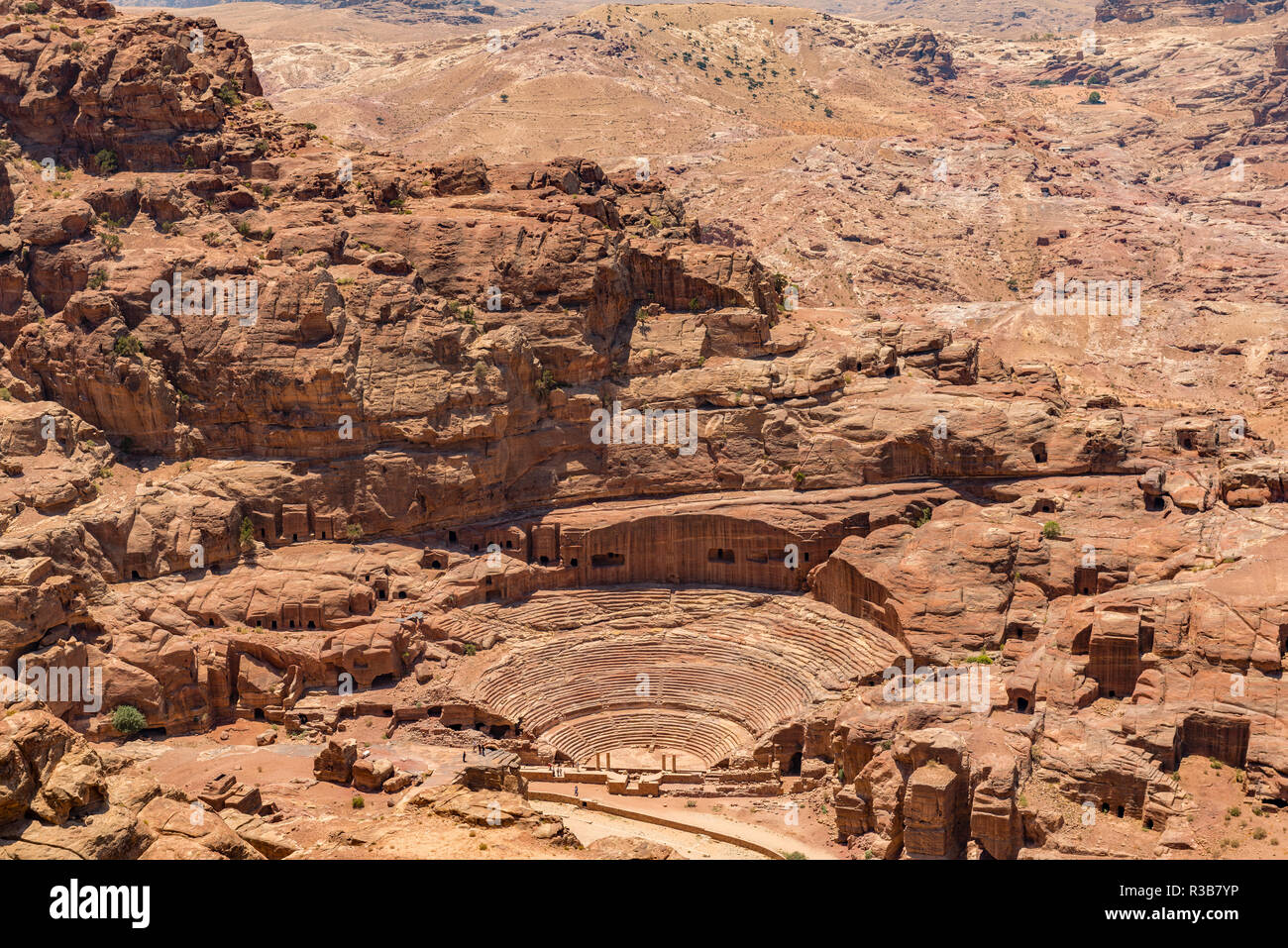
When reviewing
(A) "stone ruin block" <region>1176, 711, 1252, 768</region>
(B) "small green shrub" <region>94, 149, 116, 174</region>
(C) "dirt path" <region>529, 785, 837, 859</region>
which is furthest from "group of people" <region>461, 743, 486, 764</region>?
(B) "small green shrub" <region>94, 149, 116, 174</region>

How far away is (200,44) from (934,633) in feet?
188

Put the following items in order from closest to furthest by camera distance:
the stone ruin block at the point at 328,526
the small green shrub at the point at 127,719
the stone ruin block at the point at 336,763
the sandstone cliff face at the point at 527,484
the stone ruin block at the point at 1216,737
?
the stone ruin block at the point at 1216,737
the stone ruin block at the point at 336,763
the small green shrub at the point at 127,719
the sandstone cliff face at the point at 527,484
the stone ruin block at the point at 328,526

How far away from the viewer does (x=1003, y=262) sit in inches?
4929

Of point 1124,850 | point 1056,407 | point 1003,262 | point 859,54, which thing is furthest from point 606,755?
point 859,54

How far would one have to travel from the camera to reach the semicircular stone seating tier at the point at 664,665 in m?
63.0

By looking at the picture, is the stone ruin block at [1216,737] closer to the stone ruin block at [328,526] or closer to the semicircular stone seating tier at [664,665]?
the semicircular stone seating tier at [664,665]

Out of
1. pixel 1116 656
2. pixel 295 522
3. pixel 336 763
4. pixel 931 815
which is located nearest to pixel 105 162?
pixel 295 522

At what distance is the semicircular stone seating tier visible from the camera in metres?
63.0

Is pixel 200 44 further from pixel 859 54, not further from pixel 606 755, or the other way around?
pixel 859 54

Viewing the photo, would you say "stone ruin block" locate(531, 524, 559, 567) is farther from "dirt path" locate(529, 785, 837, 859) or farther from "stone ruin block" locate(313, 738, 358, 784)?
"stone ruin block" locate(313, 738, 358, 784)

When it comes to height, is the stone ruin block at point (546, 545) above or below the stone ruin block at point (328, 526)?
below

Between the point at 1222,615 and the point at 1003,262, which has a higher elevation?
the point at 1003,262

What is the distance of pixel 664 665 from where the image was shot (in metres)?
66.9

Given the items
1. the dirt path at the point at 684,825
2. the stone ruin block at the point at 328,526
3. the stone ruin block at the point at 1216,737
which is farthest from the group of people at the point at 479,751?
the stone ruin block at the point at 1216,737
